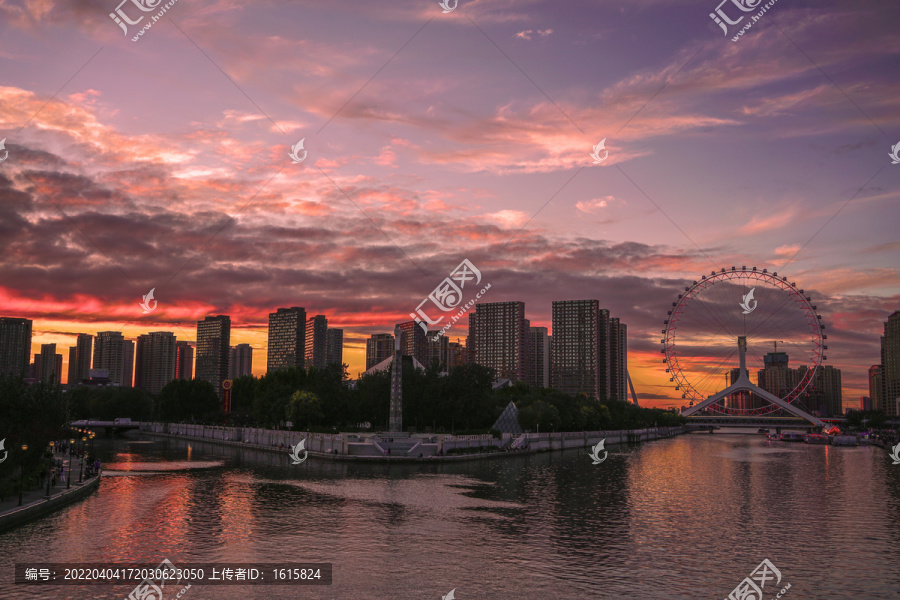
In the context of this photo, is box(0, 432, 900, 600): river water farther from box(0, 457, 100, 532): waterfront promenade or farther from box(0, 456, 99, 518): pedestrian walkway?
box(0, 456, 99, 518): pedestrian walkway

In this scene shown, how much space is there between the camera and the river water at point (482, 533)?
29219 millimetres

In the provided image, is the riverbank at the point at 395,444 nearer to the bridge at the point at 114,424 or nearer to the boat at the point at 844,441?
the bridge at the point at 114,424

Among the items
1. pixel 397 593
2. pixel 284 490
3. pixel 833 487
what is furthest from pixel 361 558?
pixel 833 487

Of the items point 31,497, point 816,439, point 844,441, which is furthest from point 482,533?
point 816,439

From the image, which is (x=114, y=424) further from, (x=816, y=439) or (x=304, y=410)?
(x=816, y=439)

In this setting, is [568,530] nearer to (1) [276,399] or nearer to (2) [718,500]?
(2) [718,500]

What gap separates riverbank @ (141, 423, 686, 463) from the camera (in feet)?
280

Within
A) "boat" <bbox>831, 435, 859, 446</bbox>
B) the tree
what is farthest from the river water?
"boat" <bbox>831, 435, 859, 446</bbox>

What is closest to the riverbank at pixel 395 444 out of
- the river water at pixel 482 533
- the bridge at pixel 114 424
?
the river water at pixel 482 533

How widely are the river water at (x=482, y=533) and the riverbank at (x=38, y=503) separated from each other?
0.77m

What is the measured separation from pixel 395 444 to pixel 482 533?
157 ft

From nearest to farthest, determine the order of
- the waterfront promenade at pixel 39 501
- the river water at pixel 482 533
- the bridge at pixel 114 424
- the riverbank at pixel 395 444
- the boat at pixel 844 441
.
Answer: the river water at pixel 482 533
the waterfront promenade at pixel 39 501
the riverbank at pixel 395 444
the boat at pixel 844 441
the bridge at pixel 114 424

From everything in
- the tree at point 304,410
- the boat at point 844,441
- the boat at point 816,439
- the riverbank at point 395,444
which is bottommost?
the boat at point 816,439

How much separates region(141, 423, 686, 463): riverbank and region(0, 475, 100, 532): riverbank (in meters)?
37.3
